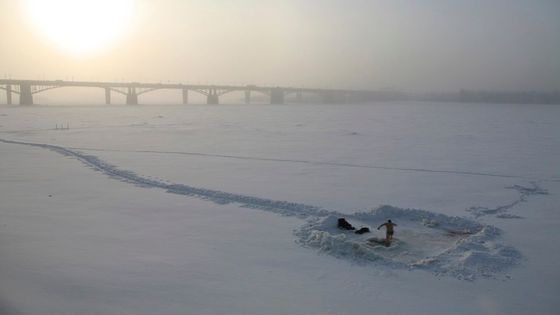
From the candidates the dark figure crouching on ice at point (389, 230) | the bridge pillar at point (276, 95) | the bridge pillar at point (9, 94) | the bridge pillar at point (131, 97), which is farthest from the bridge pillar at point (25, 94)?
the dark figure crouching on ice at point (389, 230)

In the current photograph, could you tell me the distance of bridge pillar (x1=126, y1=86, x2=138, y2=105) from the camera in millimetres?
95562

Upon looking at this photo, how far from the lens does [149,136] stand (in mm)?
25438

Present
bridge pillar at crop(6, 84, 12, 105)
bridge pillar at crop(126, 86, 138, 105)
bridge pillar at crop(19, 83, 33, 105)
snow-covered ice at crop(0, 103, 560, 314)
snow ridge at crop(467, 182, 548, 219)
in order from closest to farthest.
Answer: snow-covered ice at crop(0, 103, 560, 314) → snow ridge at crop(467, 182, 548, 219) → bridge pillar at crop(19, 83, 33, 105) → bridge pillar at crop(6, 84, 12, 105) → bridge pillar at crop(126, 86, 138, 105)

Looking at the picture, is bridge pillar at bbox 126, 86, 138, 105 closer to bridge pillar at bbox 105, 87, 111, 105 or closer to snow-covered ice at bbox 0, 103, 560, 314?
bridge pillar at bbox 105, 87, 111, 105

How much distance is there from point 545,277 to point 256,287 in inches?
156

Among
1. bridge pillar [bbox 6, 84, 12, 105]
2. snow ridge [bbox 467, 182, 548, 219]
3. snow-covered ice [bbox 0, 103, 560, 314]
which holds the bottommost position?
snow-covered ice [bbox 0, 103, 560, 314]

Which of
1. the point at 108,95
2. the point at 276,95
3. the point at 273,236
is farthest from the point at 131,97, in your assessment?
the point at 273,236

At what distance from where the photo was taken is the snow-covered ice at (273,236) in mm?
5066

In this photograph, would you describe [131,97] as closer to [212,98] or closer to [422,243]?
[212,98]

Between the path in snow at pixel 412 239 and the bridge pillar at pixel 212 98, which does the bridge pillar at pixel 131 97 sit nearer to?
the bridge pillar at pixel 212 98

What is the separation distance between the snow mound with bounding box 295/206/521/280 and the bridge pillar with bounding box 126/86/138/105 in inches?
3734

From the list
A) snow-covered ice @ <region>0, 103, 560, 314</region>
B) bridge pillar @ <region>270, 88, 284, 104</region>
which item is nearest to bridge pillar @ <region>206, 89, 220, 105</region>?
bridge pillar @ <region>270, 88, 284, 104</region>

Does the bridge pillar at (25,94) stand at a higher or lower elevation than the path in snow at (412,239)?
higher

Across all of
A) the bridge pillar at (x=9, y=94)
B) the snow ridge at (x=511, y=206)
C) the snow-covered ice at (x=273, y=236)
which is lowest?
the snow-covered ice at (x=273, y=236)
